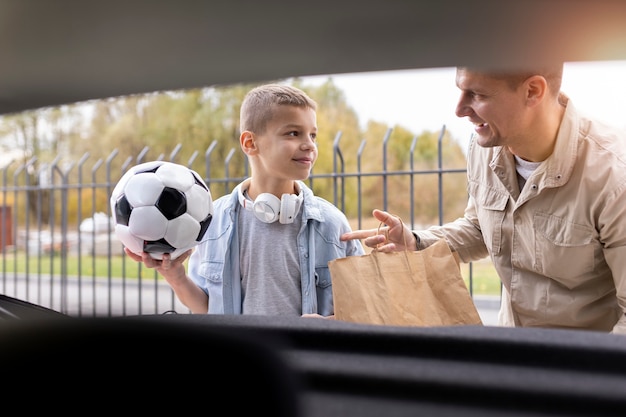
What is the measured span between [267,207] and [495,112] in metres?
0.91

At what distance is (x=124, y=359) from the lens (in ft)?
1.35

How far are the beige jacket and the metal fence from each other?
4.50 feet

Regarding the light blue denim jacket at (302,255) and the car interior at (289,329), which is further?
the light blue denim jacket at (302,255)

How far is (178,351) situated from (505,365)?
9.4 inches

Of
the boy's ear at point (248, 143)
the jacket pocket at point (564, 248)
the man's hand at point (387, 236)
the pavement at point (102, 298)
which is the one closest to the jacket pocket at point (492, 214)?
the jacket pocket at point (564, 248)

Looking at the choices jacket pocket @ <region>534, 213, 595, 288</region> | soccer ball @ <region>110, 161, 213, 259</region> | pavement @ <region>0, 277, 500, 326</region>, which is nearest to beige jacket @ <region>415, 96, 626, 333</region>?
jacket pocket @ <region>534, 213, 595, 288</region>

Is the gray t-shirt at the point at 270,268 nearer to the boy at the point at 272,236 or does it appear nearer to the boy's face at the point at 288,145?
the boy at the point at 272,236

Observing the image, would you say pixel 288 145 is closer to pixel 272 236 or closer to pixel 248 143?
pixel 248 143

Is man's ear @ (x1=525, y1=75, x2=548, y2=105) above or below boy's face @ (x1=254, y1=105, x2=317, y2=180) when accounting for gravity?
above

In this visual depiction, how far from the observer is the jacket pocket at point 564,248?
79.6 inches

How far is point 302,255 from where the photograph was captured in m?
2.39

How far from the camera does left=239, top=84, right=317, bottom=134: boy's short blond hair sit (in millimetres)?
2535

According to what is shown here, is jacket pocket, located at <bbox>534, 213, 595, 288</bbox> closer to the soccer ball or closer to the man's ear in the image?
the man's ear

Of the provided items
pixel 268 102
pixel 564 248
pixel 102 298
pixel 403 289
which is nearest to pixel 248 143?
pixel 268 102
